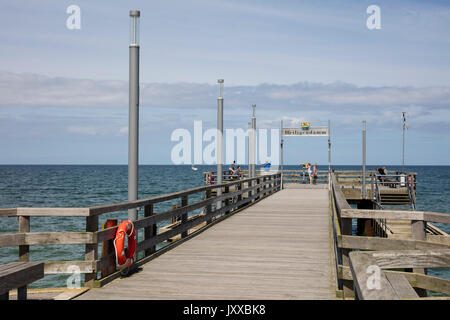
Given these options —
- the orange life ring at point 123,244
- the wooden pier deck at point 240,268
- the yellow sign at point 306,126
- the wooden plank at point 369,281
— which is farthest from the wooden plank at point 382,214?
the yellow sign at point 306,126

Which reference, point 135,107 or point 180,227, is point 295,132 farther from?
point 135,107

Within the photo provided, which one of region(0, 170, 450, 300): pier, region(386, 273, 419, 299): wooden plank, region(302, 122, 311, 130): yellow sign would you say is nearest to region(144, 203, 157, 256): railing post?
Result: region(0, 170, 450, 300): pier

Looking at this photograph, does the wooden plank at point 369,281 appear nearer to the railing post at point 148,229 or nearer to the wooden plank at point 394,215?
the wooden plank at point 394,215

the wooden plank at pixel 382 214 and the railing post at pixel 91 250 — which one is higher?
the wooden plank at pixel 382 214

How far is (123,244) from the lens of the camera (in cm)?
739

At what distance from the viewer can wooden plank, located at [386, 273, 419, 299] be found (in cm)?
361

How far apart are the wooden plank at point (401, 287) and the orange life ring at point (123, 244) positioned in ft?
13.9

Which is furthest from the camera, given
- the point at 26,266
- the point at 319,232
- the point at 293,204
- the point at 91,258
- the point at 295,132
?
the point at 295,132

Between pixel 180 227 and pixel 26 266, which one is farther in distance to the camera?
pixel 180 227

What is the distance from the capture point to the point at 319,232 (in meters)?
13.1

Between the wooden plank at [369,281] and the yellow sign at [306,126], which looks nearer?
the wooden plank at [369,281]

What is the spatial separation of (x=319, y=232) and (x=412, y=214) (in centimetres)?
665

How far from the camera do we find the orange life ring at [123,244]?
729cm
